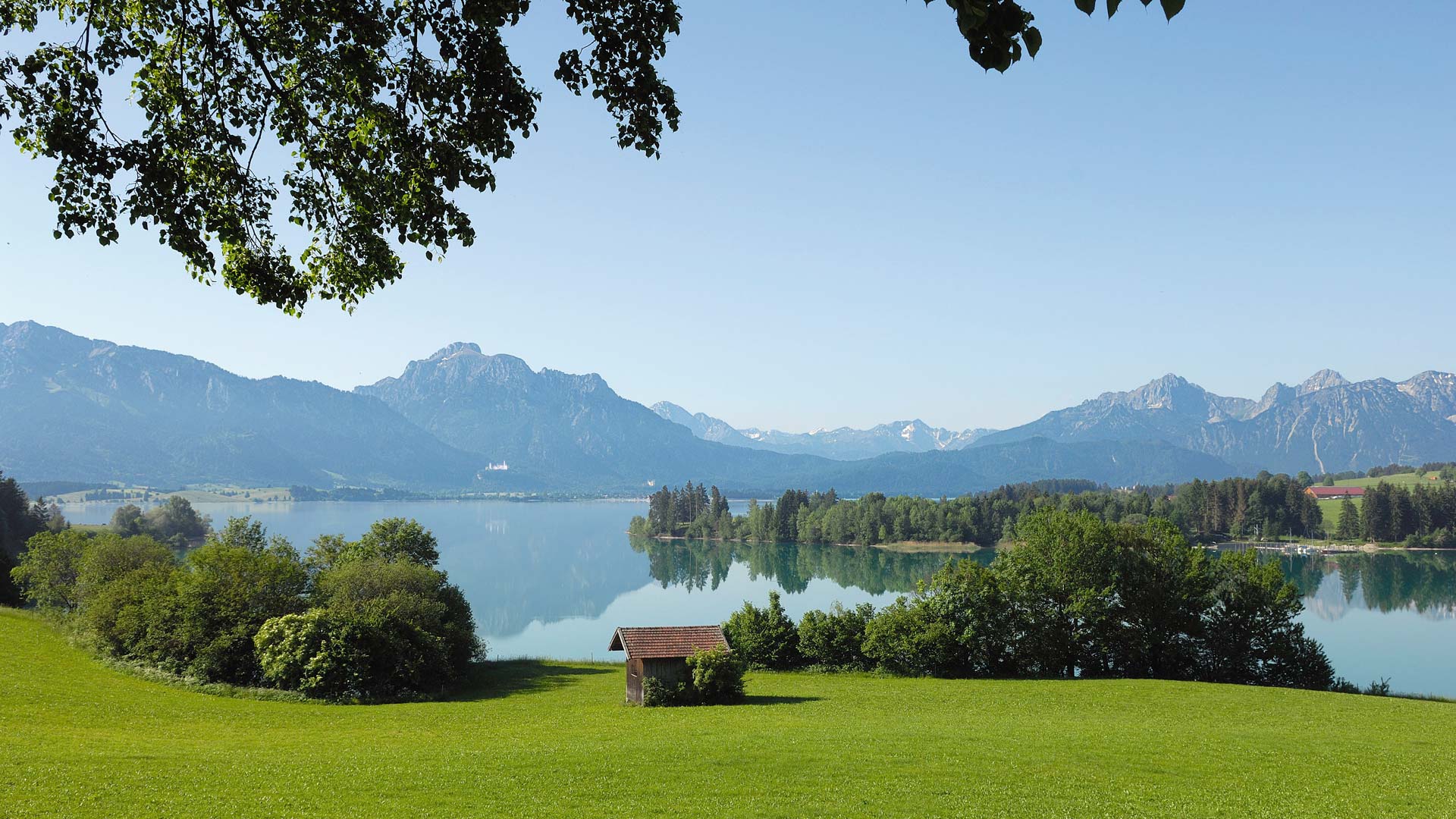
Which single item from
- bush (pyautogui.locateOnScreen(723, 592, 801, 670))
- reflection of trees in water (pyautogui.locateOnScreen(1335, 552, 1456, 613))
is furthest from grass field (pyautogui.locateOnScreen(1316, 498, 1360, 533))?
bush (pyautogui.locateOnScreen(723, 592, 801, 670))

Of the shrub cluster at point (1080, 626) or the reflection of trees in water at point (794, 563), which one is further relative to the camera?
the reflection of trees in water at point (794, 563)

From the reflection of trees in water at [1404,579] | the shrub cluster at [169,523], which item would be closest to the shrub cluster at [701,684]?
the reflection of trees in water at [1404,579]

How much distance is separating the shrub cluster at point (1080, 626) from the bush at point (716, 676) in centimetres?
996

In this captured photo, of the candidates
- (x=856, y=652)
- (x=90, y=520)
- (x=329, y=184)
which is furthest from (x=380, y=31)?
→ (x=90, y=520)

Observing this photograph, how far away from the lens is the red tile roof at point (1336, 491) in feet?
602

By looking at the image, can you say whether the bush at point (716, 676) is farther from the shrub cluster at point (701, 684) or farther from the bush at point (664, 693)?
the bush at point (664, 693)

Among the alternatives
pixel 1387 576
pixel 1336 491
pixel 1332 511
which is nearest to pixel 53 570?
pixel 1387 576

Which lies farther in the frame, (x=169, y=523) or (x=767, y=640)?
(x=169, y=523)

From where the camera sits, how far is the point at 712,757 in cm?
1730

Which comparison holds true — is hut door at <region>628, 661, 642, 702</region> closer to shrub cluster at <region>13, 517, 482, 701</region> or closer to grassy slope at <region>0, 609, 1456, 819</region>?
grassy slope at <region>0, 609, 1456, 819</region>

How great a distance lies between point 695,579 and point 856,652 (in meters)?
60.9

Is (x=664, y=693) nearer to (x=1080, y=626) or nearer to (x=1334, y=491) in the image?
(x=1080, y=626)

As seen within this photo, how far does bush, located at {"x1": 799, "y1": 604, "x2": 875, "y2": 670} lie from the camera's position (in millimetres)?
38250

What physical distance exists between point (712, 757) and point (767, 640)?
21856 millimetres
